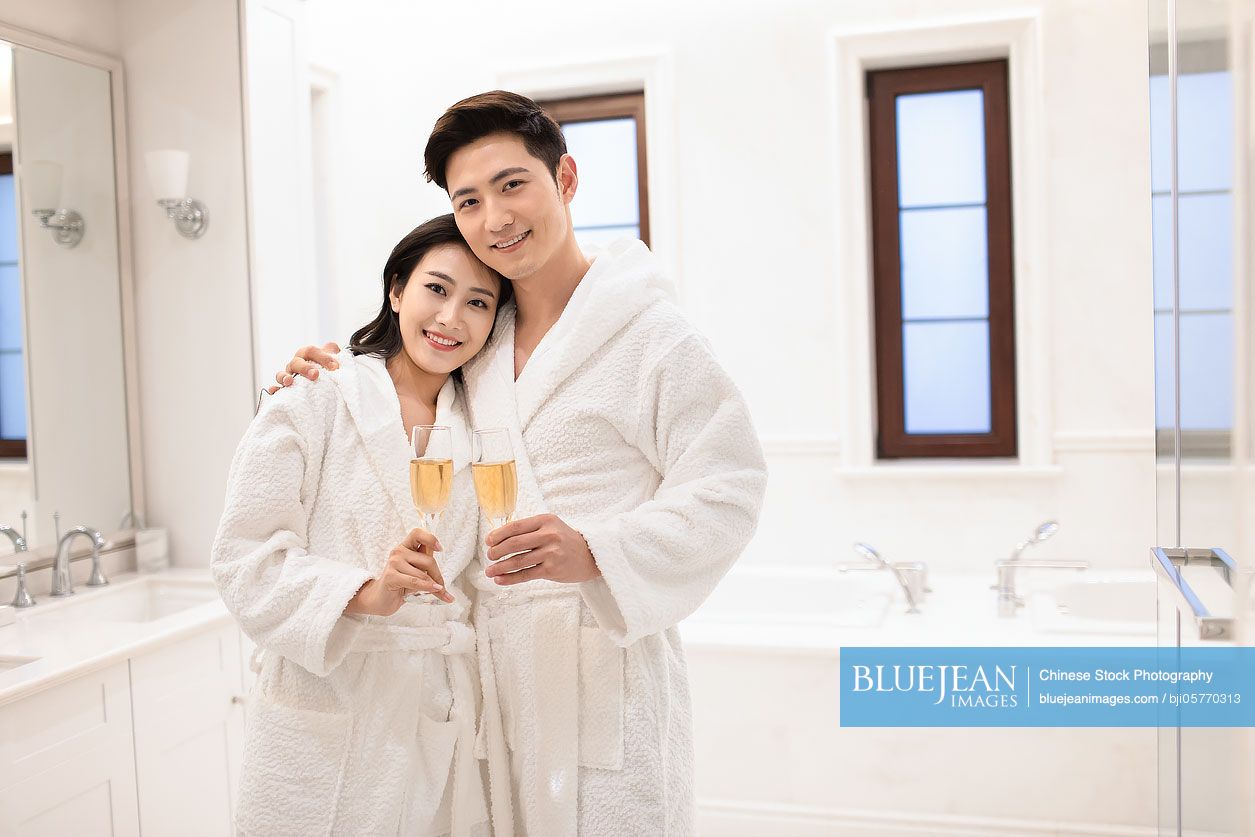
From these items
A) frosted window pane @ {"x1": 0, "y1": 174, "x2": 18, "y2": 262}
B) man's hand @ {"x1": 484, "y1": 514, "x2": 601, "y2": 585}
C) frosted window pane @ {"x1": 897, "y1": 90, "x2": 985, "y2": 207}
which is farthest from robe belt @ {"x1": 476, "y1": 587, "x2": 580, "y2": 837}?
frosted window pane @ {"x1": 897, "y1": 90, "x2": 985, "y2": 207}

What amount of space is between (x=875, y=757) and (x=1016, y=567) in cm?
87

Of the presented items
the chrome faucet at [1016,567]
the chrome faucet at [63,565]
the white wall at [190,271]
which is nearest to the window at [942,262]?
the chrome faucet at [1016,567]

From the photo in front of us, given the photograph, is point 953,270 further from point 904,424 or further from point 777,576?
point 777,576

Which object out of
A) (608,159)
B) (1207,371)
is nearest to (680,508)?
(1207,371)

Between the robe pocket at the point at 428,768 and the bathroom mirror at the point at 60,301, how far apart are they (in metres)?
1.72

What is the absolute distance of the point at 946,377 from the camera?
375cm

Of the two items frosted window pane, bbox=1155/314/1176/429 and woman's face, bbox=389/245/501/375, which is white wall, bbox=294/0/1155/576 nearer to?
frosted window pane, bbox=1155/314/1176/429

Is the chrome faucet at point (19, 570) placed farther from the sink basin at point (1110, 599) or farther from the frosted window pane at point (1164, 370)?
the sink basin at point (1110, 599)

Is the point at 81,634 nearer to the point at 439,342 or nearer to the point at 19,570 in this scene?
the point at 19,570

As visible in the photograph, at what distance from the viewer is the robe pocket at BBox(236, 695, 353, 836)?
4.55 feet

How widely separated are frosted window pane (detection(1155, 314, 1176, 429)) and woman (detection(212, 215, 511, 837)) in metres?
0.98

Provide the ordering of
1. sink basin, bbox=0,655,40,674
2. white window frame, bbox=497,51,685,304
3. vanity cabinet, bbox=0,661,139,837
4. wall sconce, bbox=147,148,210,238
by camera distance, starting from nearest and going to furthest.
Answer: vanity cabinet, bbox=0,661,139,837 < sink basin, bbox=0,655,40,674 < wall sconce, bbox=147,148,210,238 < white window frame, bbox=497,51,685,304

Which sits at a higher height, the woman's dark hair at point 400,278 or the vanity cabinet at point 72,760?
the woman's dark hair at point 400,278

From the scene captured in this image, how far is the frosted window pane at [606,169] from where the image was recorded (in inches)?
157
